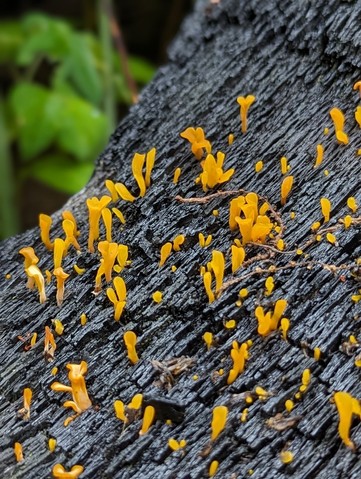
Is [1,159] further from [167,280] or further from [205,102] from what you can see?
[167,280]

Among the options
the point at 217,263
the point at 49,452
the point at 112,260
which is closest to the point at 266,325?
the point at 217,263

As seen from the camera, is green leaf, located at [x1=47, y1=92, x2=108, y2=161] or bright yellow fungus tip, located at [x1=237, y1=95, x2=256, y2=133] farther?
green leaf, located at [x1=47, y1=92, x2=108, y2=161]

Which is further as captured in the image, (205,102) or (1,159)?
(1,159)

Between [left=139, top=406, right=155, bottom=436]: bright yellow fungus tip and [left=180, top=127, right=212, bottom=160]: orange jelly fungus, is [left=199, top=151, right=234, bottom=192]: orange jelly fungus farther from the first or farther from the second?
[left=139, top=406, right=155, bottom=436]: bright yellow fungus tip

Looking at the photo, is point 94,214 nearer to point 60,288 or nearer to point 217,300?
point 60,288

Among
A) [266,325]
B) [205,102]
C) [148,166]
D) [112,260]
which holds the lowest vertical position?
[266,325]

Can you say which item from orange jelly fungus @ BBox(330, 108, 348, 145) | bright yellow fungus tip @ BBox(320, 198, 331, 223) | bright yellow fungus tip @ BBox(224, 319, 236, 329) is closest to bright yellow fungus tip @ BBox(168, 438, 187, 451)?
bright yellow fungus tip @ BBox(224, 319, 236, 329)

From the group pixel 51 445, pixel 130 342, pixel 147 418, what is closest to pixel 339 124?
pixel 130 342
